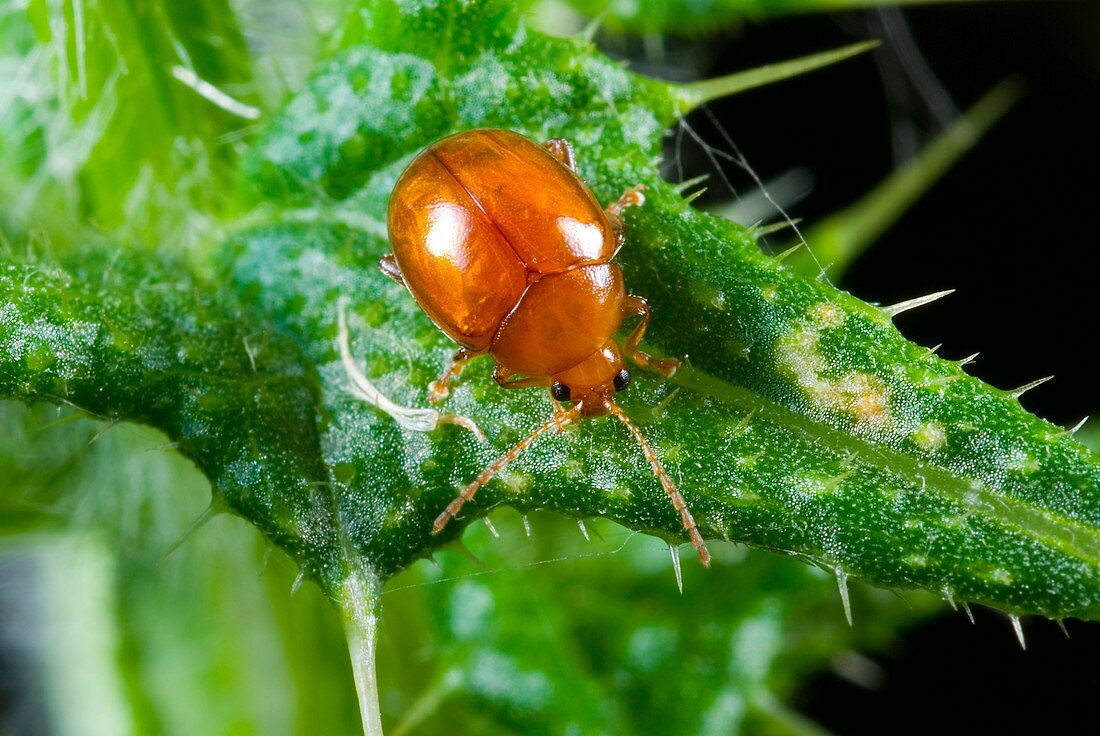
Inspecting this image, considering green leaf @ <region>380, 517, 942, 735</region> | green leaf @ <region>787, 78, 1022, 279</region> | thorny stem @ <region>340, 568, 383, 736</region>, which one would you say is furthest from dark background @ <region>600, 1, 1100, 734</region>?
thorny stem @ <region>340, 568, 383, 736</region>

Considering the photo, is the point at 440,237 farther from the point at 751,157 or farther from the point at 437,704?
the point at 751,157

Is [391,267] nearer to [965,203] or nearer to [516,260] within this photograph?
[516,260]

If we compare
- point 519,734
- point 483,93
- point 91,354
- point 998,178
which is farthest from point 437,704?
point 998,178

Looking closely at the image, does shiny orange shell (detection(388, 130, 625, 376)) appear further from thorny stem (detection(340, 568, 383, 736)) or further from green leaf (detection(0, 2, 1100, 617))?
thorny stem (detection(340, 568, 383, 736))

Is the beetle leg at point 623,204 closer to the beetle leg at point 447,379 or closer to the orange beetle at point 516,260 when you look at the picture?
the orange beetle at point 516,260

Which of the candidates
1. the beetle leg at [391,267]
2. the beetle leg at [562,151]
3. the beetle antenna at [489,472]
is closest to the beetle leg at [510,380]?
the beetle antenna at [489,472]

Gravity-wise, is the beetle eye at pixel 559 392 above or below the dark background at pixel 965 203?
above
